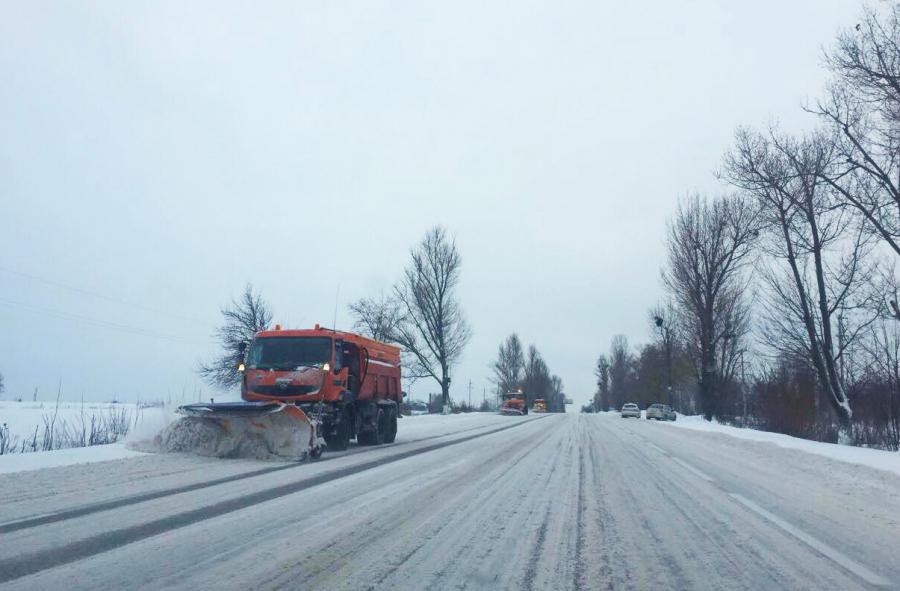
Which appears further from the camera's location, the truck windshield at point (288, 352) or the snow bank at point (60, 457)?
the truck windshield at point (288, 352)

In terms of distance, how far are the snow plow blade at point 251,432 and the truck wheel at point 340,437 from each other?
2496 millimetres

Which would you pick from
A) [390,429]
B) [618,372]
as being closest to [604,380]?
[618,372]

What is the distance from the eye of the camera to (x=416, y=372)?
60.4 m

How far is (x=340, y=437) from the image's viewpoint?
18.4 m

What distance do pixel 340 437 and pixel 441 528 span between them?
1154 centimetres

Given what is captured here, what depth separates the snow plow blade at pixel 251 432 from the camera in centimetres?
1528

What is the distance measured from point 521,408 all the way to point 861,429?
53.3 m

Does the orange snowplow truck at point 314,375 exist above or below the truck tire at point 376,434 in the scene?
above

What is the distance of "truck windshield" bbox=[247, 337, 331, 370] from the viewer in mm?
17703

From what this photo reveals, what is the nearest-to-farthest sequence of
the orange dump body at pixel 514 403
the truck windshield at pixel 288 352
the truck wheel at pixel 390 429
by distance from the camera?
1. the truck windshield at pixel 288 352
2. the truck wheel at pixel 390 429
3. the orange dump body at pixel 514 403

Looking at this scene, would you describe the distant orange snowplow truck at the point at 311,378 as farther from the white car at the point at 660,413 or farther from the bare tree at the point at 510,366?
the bare tree at the point at 510,366

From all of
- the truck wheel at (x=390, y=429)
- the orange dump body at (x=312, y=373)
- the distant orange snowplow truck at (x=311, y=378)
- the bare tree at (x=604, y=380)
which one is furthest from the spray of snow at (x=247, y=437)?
the bare tree at (x=604, y=380)

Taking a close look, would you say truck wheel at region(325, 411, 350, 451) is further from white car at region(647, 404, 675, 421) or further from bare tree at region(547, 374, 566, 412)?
bare tree at region(547, 374, 566, 412)

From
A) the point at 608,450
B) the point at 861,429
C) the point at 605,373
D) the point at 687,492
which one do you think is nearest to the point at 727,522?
the point at 687,492
